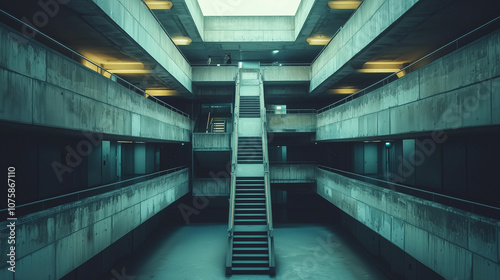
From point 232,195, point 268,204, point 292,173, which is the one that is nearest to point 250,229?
point 268,204

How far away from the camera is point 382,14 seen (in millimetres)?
11750

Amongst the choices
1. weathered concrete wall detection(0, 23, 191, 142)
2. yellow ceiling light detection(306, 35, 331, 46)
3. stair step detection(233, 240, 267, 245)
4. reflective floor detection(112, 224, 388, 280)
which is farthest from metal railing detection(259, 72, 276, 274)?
weathered concrete wall detection(0, 23, 191, 142)

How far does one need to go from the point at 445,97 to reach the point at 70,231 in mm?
11456

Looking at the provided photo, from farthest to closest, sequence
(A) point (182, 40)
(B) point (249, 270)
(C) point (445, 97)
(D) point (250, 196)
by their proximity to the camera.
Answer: (A) point (182, 40), (D) point (250, 196), (B) point (249, 270), (C) point (445, 97)

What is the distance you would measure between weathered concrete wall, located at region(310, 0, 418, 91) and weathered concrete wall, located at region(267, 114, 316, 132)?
3.21m

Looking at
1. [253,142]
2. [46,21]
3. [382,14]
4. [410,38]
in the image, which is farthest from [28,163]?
[410,38]

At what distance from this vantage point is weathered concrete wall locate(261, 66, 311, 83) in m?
25.4

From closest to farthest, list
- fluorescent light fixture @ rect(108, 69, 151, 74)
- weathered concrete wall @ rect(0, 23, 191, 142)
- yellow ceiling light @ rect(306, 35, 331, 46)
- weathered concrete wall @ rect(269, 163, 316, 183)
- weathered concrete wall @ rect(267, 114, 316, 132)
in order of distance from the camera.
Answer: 1. weathered concrete wall @ rect(0, 23, 191, 142)
2. fluorescent light fixture @ rect(108, 69, 151, 74)
3. weathered concrete wall @ rect(269, 163, 316, 183)
4. weathered concrete wall @ rect(267, 114, 316, 132)
5. yellow ceiling light @ rect(306, 35, 331, 46)

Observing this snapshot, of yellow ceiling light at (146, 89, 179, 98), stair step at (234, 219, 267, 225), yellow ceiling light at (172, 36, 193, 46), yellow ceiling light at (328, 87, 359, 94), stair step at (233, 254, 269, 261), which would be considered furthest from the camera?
yellow ceiling light at (172, 36, 193, 46)

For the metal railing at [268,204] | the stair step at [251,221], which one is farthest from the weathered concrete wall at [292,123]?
the stair step at [251,221]

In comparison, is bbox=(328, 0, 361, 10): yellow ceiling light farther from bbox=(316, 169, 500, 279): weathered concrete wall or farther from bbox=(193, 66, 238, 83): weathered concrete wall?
bbox=(316, 169, 500, 279): weathered concrete wall

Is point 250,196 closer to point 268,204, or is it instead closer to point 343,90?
point 268,204

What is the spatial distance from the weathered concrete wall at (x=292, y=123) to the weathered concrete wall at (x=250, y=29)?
280 inches

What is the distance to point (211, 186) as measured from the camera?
2262cm
